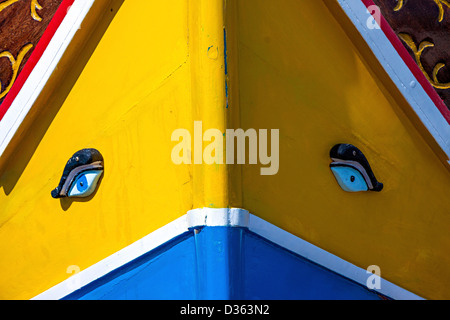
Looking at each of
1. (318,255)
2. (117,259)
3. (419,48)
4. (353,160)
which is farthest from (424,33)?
(117,259)

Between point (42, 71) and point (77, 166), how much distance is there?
8.9 inches

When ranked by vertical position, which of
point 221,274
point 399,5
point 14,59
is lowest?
point 221,274

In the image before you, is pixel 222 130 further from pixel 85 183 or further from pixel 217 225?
pixel 85 183

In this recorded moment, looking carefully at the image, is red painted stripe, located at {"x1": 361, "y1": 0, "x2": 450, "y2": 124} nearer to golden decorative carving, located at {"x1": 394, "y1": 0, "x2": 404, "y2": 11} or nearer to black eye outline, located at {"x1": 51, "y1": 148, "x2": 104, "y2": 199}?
golden decorative carving, located at {"x1": 394, "y1": 0, "x2": 404, "y2": 11}

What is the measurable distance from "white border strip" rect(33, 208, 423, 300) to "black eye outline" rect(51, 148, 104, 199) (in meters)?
0.17

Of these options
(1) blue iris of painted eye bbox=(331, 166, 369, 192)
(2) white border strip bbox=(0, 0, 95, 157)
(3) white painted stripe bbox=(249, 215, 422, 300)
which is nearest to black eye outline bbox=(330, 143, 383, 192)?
(1) blue iris of painted eye bbox=(331, 166, 369, 192)

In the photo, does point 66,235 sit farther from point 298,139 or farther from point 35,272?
point 298,139

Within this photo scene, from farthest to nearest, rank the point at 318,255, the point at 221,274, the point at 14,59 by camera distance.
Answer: the point at 14,59
the point at 318,255
the point at 221,274

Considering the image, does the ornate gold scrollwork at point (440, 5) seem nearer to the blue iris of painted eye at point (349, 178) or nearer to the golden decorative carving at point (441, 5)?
the golden decorative carving at point (441, 5)

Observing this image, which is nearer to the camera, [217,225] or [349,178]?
[217,225]

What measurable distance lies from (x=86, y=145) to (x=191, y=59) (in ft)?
0.94

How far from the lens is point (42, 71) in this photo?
136cm

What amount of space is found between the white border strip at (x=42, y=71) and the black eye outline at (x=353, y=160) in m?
0.58

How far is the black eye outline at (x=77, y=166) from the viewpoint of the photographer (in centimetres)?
129
